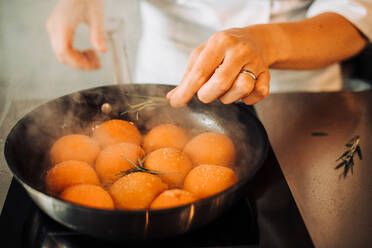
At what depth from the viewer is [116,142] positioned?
0.91 meters

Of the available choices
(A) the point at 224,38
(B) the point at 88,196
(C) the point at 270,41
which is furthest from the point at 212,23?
(B) the point at 88,196

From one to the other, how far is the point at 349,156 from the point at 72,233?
2.73ft

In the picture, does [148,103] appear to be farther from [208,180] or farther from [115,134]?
[208,180]

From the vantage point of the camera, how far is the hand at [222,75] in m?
0.84

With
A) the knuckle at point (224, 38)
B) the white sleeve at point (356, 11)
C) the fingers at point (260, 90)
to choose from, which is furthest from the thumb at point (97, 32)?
the white sleeve at point (356, 11)

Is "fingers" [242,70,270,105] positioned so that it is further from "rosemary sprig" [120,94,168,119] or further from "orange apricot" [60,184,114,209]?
"orange apricot" [60,184,114,209]

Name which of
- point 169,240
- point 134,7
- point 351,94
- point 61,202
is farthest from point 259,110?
point 134,7

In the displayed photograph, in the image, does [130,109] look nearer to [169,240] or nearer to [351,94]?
[169,240]

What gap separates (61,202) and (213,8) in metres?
1.11

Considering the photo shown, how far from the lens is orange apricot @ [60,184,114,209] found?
2.17 ft

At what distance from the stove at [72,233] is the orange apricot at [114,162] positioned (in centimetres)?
17

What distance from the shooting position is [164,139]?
36.5 inches

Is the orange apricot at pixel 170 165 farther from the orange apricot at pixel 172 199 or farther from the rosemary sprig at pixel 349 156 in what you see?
the rosemary sprig at pixel 349 156

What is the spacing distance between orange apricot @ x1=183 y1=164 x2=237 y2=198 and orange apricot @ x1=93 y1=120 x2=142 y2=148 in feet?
0.81
